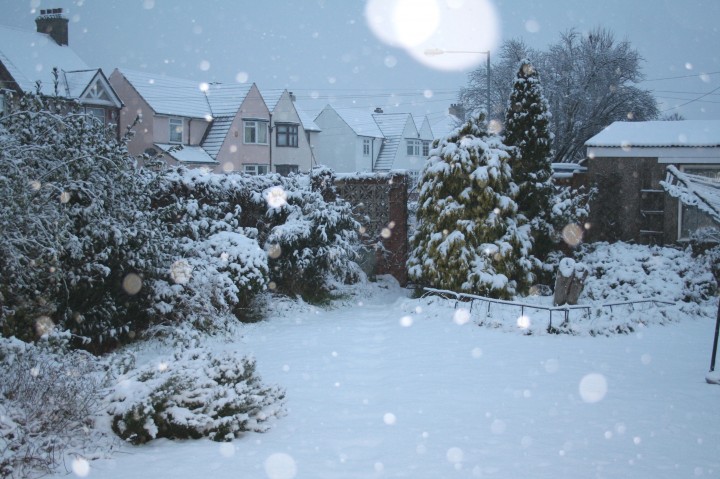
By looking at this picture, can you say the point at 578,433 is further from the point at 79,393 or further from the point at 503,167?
the point at 503,167

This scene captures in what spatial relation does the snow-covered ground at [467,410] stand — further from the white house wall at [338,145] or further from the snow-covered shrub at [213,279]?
the white house wall at [338,145]

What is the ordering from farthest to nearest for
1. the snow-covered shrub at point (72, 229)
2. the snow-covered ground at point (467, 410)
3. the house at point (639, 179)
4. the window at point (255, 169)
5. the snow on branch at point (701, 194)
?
the window at point (255, 169)
the house at point (639, 179)
the snow on branch at point (701, 194)
the snow-covered shrub at point (72, 229)
the snow-covered ground at point (467, 410)

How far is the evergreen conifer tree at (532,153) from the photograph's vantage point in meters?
14.7

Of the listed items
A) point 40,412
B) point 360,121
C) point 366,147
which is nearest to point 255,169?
point 366,147

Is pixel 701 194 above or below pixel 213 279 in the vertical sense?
above

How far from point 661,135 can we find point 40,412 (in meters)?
16.8

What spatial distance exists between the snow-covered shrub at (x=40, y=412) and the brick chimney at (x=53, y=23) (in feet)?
109

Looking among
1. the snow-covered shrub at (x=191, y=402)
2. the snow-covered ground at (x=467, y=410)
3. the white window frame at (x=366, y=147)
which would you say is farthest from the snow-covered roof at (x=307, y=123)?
the snow-covered shrub at (x=191, y=402)

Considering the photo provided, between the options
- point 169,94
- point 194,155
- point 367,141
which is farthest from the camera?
point 367,141

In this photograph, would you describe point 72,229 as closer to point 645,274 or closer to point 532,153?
point 532,153

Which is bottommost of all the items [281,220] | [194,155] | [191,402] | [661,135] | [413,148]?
[191,402]

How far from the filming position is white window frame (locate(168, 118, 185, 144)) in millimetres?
37625

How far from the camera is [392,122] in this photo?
2077 inches

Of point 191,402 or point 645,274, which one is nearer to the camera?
point 191,402
